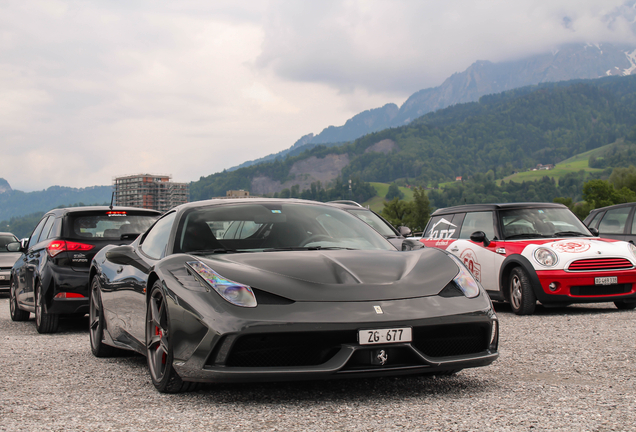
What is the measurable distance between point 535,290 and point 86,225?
614 centimetres

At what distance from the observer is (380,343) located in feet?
11.6

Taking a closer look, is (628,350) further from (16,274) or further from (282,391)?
(16,274)

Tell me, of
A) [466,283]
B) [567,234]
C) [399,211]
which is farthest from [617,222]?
[399,211]

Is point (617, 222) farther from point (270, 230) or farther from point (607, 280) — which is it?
point (270, 230)

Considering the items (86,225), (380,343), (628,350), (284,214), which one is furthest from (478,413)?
(86,225)

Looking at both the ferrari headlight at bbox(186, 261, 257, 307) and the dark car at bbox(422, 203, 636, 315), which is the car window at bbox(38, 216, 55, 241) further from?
the dark car at bbox(422, 203, 636, 315)

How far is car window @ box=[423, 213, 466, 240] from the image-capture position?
11.1 m

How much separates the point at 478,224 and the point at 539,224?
990mm

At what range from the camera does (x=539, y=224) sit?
9977mm

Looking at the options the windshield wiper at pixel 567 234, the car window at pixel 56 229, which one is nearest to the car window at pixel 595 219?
the windshield wiper at pixel 567 234

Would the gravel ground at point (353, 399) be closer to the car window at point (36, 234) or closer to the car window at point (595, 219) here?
the car window at point (36, 234)

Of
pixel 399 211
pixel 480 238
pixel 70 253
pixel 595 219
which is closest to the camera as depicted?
pixel 70 253

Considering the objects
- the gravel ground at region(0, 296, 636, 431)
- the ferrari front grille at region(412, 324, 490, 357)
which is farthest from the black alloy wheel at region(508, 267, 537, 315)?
the ferrari front grille at region(412, 324, 490, 357)

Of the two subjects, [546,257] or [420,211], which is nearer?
[546,257]
